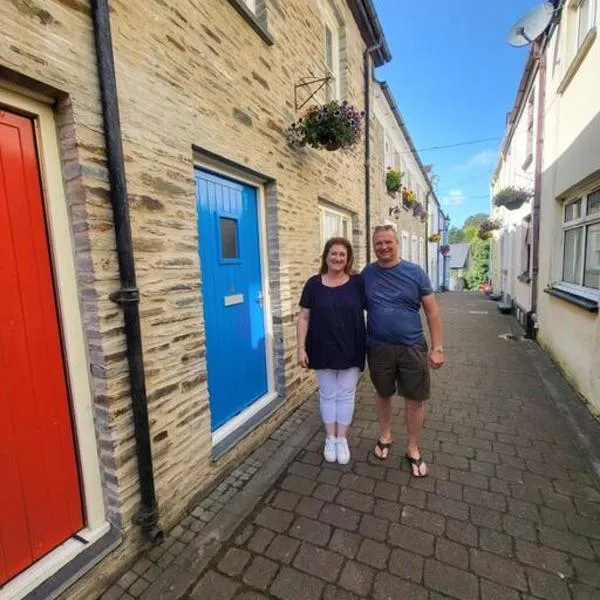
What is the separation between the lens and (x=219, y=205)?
292cm

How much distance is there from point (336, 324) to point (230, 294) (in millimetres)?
1009

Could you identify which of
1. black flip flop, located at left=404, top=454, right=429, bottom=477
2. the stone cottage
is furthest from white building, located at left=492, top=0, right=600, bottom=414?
the stone cottage

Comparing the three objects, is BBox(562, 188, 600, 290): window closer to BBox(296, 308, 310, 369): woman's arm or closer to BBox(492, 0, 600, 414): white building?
BBox(492, 0, 600, 414): white building

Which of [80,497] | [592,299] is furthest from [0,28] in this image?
[592,299]

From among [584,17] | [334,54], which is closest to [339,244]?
[334,54]

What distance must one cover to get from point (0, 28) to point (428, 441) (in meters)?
3.75

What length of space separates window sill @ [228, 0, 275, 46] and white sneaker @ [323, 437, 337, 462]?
355cm

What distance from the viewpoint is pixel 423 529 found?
213 cm

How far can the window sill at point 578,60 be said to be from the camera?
364 cm

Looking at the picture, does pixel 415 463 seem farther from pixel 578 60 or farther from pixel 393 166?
pixel 393 166

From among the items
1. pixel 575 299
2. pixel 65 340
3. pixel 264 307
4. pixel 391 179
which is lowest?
pixel 575 299

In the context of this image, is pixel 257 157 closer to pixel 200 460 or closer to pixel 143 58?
pixel 143 58

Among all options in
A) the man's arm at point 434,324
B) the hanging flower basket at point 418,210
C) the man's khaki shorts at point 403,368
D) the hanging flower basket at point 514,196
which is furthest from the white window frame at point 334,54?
the hanging flower basket at point 418,210

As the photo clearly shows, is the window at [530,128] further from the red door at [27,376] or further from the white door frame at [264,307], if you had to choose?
the red door at [27,376]
